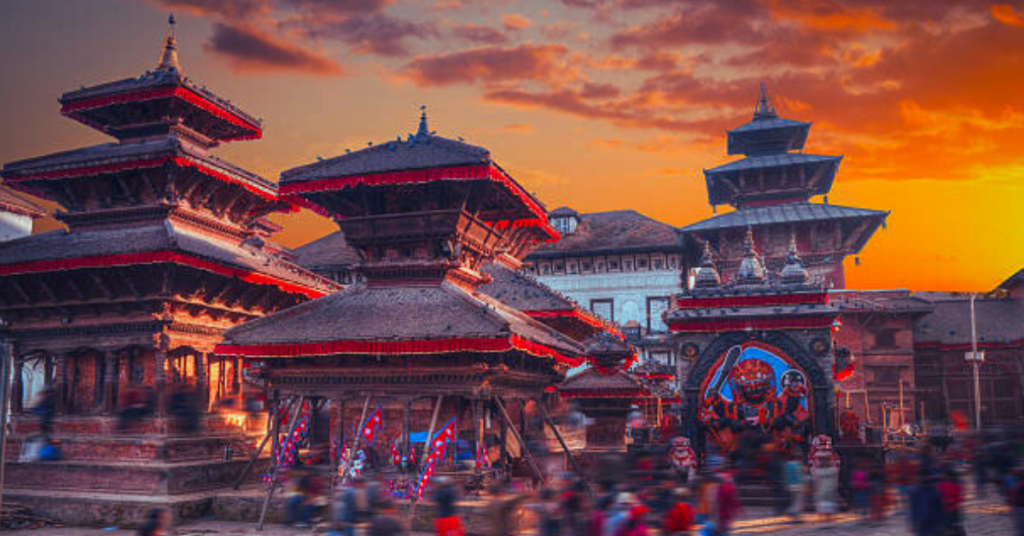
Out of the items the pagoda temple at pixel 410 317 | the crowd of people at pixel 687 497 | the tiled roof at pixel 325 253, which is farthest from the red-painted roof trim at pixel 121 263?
the tiled roof at pixel 325 253

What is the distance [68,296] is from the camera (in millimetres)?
22922

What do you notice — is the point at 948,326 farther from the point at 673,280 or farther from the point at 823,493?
the point at 823,493

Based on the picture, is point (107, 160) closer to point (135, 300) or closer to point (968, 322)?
point (135, 300)

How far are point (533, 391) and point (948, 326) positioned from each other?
103ft

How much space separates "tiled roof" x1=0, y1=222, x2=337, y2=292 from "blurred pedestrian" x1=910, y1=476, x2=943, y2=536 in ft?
57.3

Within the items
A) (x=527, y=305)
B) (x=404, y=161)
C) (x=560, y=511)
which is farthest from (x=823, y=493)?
(x=527, y=305)

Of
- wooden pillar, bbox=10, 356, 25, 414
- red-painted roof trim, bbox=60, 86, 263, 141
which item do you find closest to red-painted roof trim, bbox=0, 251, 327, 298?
wooden pillar, bbox=10, 356, 25, 414

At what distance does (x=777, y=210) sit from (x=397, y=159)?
1136 inches

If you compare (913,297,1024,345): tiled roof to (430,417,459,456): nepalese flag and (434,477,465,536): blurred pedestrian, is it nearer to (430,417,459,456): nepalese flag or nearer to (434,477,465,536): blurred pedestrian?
(430,417,459,456): nepalese flag

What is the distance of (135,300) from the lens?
72.5ft

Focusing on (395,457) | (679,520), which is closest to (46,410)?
(395,457)

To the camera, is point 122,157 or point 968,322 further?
point 968,322

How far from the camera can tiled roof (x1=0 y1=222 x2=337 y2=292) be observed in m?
21.6

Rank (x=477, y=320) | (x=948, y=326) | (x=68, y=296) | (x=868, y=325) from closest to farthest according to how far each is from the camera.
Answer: (x=477, y=320)
(x=68, y=296)
(x=868, y=325)
(x=948, y=326)
